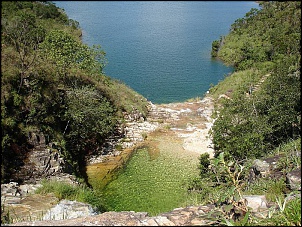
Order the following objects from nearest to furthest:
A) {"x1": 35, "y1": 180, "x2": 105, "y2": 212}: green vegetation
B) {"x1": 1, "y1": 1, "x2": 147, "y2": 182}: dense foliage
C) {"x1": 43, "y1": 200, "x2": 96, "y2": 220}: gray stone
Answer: {"x1": 43, "y1": 200, "x2": 96, "y2": 220}: gray stone
{"x1": 35, "y1": 180, "x2": 105, "y2": 212}: green vegetation
{"x1": 1, "y1": 1, "x2": 147, "y2": 182}: dense foliage

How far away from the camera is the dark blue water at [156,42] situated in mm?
27719

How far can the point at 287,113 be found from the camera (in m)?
12.1

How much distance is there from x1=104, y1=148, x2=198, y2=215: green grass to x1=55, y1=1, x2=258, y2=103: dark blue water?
10651 millimetres

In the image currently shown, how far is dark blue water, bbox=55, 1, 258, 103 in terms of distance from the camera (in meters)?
27.7

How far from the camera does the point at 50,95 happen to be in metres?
13.2

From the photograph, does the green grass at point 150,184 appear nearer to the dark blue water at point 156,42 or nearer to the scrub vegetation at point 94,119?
the scrub vegetation at point 94,119

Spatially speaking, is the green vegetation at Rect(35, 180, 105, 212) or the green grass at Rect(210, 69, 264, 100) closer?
the green vegetation at Rect(35, 180, 105, 212)

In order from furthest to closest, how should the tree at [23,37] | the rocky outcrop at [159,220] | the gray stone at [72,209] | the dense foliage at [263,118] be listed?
the tree at [23,37] < the dense foliage at [263,118] < the gray stone at [72,209] < the rocky outcrop at [159,220]

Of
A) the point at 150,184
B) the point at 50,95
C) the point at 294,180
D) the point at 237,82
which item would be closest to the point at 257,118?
the point at 150,184

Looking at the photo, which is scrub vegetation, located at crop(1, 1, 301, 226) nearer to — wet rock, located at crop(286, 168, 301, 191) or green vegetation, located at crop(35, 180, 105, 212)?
green vegetation, located at crop(35, 180, 105, 212)

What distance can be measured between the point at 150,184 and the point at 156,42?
85.5ft

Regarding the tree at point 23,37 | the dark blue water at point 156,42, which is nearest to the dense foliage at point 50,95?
the tree at point 23,37

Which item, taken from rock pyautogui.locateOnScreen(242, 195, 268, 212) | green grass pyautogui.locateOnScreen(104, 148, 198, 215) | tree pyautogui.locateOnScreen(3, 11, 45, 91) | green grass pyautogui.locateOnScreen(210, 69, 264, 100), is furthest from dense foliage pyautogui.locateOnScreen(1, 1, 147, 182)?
rock pyautogui.locateOnScreen(242, 195, 268, 212)

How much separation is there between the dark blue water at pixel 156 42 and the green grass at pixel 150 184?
1065cm
